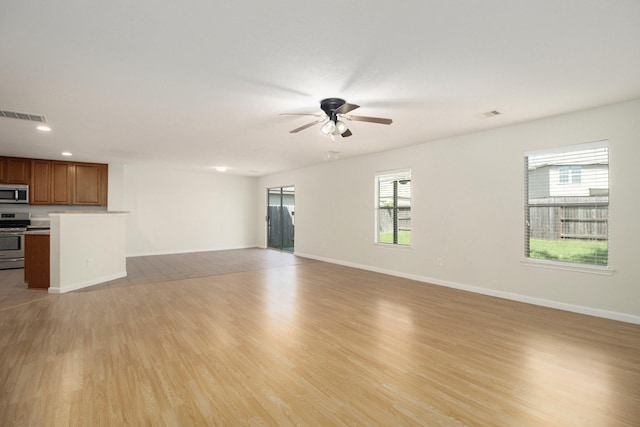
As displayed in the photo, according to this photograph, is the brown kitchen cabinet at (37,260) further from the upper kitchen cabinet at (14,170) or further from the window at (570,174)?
the window at (570,174)

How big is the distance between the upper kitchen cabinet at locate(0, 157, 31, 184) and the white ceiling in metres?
2.96

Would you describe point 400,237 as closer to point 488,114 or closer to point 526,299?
point 526,299

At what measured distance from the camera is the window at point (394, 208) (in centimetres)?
603

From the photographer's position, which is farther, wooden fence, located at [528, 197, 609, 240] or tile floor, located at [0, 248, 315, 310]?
tile floor, located at [0, 248, 315, 310]

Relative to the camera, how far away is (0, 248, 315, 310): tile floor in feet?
15.4

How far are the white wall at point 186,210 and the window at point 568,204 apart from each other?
832 centimetres

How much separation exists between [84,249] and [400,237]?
5.64m

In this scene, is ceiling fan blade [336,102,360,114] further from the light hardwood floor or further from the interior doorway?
the interior doorway

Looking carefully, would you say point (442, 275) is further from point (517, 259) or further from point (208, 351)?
point (208, 351)

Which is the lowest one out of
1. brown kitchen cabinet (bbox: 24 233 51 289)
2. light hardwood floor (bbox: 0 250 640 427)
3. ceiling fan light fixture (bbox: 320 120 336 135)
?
light hardwood floor (bbox: 0 250 640 427)

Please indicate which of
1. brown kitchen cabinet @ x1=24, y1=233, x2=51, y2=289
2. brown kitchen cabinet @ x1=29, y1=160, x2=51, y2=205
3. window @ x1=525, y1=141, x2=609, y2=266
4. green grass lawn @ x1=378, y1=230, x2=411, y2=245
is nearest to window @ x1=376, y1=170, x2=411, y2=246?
green grass lawn @ x1=378, y1=230, x2=411, y2=245

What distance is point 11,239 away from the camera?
6.46 m

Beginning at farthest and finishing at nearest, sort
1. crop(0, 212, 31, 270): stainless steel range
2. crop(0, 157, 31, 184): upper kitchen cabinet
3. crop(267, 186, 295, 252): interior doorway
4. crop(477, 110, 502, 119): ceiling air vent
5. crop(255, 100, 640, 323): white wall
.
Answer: crop(267, 186, 295, 252): interior doorway → crop(0, 157, 31, 184): upper kitchen cabinet → crop(0, 212, 31, 270): stainless steel range → crop(477, 110, 502, 119): ceiling air vent → crop(255, 100, 640, 323): white wall

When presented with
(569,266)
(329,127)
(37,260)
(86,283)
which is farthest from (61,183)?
(569,266)
